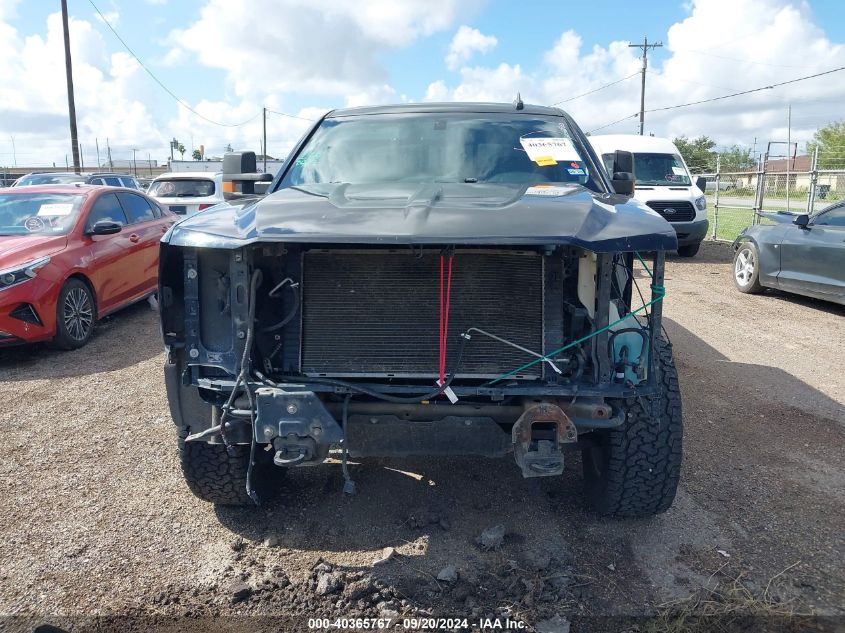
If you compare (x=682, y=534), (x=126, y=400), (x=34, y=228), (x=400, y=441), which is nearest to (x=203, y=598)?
(x=400, y=441)

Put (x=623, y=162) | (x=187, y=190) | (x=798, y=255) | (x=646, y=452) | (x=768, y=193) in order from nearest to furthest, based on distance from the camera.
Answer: (x=646, y=452)
(x=623, y=162)
(x=798, y=255)
(x=187, y=190)
(x=768, y=193)

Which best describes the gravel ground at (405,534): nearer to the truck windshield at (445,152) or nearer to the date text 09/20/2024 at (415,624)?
the date text 09/20/2024 at (415,624)

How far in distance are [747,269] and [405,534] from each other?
7.72 m

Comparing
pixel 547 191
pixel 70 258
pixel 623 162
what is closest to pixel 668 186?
pixel 623 162

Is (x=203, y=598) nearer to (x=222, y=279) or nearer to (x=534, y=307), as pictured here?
(x=222, y=279)

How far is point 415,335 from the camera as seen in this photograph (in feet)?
9.20

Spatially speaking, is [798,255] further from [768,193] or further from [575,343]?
[768,193]

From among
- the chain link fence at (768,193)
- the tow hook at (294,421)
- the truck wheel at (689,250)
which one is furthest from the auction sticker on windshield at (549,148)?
the truck wheel at (689,250)

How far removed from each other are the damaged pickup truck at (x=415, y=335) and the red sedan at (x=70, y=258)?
387 centimetres

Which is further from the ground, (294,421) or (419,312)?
(419,312)

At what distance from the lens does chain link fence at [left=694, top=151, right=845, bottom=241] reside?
47.1 ft

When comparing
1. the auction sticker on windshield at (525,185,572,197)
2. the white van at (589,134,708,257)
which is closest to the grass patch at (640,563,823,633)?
the auction sticker on windshield at (525,185,572,197)

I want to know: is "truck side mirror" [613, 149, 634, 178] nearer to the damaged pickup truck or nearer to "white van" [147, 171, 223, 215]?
the damaged pickup truck

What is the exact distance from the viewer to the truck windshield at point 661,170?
12.7 metres
